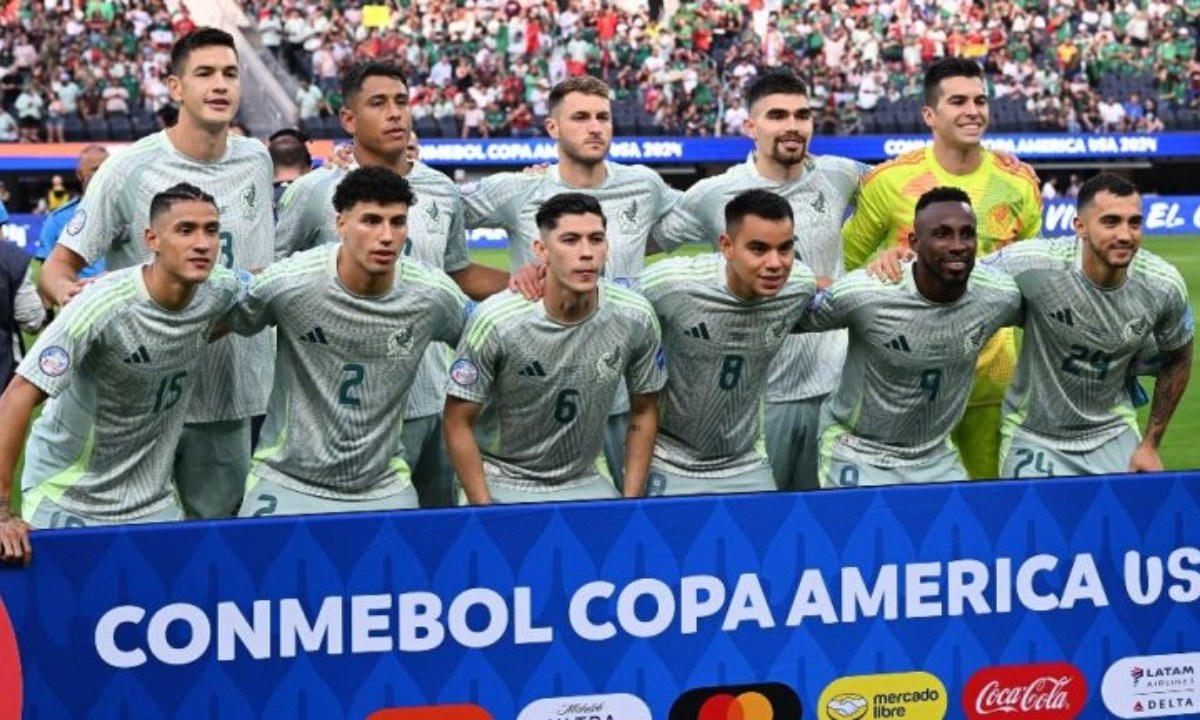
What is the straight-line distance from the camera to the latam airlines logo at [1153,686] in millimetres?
5859

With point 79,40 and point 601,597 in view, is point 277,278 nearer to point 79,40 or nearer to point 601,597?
point 601,597

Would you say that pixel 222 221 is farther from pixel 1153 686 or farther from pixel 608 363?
pixel 1153 686

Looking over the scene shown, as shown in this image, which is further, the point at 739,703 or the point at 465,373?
the point at 465,373

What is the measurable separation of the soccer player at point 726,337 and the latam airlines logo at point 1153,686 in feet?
6.05

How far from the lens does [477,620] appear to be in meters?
5.45

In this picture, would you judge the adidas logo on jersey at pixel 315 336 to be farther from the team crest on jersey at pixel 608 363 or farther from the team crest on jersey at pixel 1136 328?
the team crest on jersey at pixel 1136 328

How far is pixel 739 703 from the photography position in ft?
18.4

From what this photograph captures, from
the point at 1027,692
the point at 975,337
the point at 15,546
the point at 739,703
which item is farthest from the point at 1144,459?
the point at 15,546

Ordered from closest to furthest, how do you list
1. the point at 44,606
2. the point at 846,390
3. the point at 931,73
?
the point at 44,606 → the point at 846,390 → the point at 931,73

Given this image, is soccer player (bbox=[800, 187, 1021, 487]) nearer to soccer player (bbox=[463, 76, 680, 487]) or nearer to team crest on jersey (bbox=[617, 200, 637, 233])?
soccer player (bbox=[463, 76, 680, 487])

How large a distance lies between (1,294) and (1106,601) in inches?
217

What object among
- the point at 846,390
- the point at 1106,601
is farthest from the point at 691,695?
the point at 846,390

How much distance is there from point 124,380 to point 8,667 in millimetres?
1528

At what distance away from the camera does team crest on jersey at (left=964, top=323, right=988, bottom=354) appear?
7250mm
